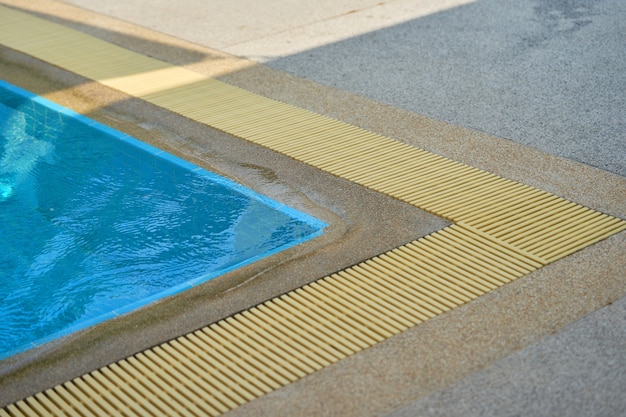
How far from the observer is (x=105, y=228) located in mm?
4930

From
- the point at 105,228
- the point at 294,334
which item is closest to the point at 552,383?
the point at 294,334

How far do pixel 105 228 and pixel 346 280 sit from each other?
167 centimetres

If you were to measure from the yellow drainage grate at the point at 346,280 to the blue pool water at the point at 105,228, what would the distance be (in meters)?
0.53

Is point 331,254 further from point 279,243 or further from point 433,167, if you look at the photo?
point 433,167

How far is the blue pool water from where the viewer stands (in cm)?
424

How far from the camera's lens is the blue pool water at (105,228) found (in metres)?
4.24

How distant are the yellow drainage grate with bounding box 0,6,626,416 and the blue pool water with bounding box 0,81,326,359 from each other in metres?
0.53

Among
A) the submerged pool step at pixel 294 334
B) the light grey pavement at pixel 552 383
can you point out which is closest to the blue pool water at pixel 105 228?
the submerged pool step at pixel 294 334

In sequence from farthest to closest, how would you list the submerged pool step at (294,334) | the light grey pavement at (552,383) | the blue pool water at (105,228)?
the blue pool water at (105,228)
the submerged pool step at (294,334)
the light grey pavement at (552,383)

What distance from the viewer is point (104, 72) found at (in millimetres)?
6895

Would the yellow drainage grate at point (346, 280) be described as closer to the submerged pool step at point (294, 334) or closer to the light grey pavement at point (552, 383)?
the submerged pool step at point (294, 334)

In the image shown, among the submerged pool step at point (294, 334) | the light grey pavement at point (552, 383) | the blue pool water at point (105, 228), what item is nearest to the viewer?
the light grey pavement at point (552, 383)

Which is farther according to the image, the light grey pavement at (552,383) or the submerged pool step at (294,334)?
the submerged pool step at (294,334)

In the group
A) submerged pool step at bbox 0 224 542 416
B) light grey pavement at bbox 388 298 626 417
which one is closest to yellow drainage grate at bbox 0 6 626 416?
submerged pool step at bbox 0 224 542 416
